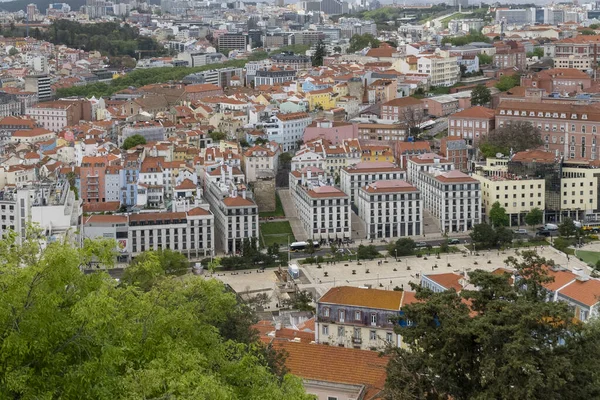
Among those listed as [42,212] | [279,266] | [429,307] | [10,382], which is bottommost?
[279,266]

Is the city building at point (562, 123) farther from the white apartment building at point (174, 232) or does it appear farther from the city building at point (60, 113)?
the city building at point (60, 113)

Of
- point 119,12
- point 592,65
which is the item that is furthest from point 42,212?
point 119,12

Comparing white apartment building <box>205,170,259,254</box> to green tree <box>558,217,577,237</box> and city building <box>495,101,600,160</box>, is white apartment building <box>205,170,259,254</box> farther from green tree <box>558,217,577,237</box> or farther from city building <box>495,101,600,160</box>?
city building <box>495,101,600,160</box>

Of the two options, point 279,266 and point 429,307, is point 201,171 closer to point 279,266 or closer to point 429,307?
point 279,266

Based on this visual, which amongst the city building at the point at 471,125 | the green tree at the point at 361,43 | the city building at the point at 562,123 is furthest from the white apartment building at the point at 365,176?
the green tree at the point at 361,43

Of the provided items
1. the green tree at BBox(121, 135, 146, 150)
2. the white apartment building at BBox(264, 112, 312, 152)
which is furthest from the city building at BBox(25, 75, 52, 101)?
the white apartment building at BBox(264, 112, 312, 152)
